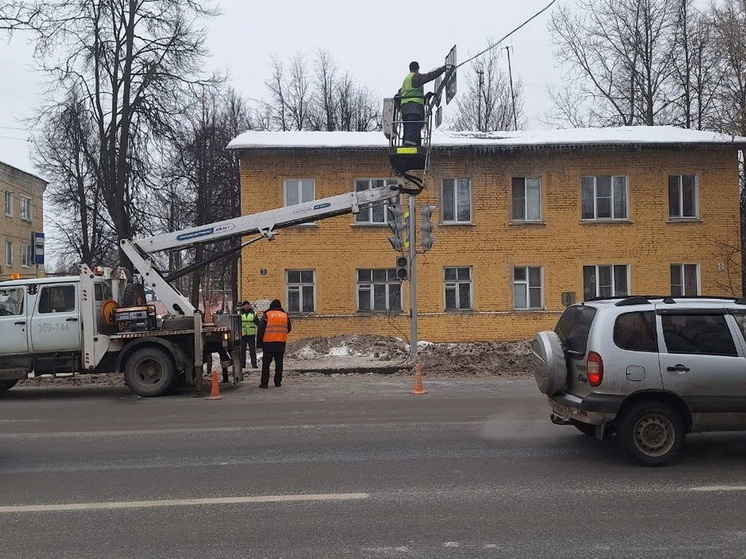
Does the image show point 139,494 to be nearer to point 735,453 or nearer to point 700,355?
point 700,355

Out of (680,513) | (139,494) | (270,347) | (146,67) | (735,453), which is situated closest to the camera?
(680,513)

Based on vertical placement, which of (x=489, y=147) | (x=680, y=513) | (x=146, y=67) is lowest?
(x=680, y=513)

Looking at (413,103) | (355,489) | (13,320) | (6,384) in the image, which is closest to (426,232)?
(413,103)

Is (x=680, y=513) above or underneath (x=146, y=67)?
underneath

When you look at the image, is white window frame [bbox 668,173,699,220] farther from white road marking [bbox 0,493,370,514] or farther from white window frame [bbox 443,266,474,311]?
white road marking [bbox 0,493,370,514]

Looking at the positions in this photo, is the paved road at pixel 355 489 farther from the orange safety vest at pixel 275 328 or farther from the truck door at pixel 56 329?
the orange safety vest at pixel 275 328

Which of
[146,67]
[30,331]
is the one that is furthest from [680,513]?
[146,67]

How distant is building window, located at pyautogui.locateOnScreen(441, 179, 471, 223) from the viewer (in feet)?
76.4

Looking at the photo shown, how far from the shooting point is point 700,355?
6.93 metres

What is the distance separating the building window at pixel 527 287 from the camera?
23.4m

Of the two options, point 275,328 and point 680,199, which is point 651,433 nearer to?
point 275,328

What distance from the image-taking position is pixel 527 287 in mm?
23422

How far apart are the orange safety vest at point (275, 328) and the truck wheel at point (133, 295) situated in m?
2.61

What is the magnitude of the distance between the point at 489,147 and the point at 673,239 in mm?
7012
